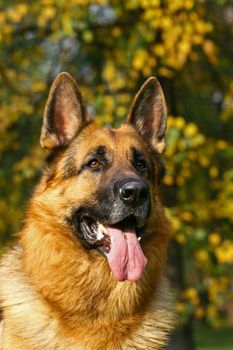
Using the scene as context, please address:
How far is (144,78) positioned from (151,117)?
4.40 metres

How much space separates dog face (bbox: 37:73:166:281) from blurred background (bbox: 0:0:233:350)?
2.48m

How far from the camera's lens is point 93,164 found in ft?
18.5

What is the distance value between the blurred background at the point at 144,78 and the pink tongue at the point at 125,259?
10.4ft

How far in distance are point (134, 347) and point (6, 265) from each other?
1.18 meters

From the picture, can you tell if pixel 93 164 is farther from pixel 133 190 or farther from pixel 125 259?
pixel 125 259

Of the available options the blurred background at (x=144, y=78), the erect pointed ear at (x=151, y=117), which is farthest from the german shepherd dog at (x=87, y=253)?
the blurred background at (x=144, y=78)

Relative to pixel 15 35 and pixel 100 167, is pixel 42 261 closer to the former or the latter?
pixel 100 167

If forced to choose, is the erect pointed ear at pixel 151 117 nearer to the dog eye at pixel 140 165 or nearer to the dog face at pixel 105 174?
the dog face at pixel 105 174

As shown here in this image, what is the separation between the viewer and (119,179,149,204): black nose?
5.18 metres

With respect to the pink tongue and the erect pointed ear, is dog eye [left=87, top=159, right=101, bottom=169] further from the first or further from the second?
A: the erect pointed ear

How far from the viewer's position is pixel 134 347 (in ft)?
17.1

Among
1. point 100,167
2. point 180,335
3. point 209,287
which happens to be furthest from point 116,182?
point 180,335

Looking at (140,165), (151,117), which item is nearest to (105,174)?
(140,165)

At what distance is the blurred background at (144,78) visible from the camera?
29.8 ft
